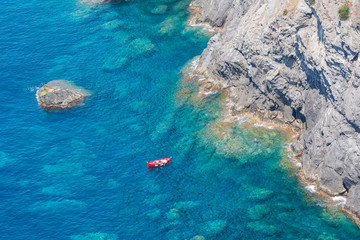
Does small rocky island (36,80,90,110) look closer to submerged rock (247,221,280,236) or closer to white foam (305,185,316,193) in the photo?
submerged rock (247,221,280,236)

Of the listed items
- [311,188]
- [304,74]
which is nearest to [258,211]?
[311,188]

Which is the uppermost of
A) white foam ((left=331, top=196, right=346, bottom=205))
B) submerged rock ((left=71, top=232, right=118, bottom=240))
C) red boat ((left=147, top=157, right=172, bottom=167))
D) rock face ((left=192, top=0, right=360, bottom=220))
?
rock face ((left=192, top=0, right=360, bottom=220))

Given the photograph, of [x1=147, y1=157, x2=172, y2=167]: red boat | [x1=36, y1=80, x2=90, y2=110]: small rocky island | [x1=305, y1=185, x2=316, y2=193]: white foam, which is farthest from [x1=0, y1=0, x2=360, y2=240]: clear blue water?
[x1=36, y1=80, x2=90, y2=110]: small rocky island

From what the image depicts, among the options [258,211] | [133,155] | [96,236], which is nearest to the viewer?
[258,211]

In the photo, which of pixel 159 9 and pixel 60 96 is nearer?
pixel 60 96

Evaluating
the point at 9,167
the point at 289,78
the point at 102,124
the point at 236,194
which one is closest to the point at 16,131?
the point at 9,167

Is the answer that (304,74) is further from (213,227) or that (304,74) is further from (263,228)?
(213,227)

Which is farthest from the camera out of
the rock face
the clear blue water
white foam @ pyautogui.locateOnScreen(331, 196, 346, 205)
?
the clear blue water
